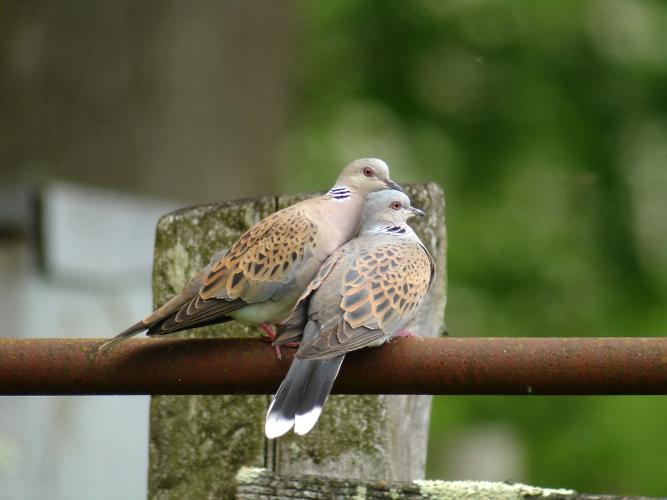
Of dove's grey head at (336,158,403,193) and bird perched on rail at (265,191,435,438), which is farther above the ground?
dove's grey head at (336,158,403,193)

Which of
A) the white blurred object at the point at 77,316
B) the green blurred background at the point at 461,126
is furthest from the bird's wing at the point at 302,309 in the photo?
the green blurred background at the point at 461,126

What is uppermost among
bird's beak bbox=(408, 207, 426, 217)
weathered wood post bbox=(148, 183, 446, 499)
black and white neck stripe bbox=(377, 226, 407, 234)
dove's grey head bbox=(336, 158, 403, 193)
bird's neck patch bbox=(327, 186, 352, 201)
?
dove's grey head bbox=(336, 158, 403, 193)

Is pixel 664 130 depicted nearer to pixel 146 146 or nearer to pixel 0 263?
pixel 146 146

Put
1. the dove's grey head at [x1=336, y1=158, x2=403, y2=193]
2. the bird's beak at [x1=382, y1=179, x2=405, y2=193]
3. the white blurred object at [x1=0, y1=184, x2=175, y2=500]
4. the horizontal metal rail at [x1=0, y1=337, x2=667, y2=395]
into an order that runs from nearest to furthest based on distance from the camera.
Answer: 1. the horizontal metal rail at [x1=0, y1=337, x2=667, y2=395]
2. the bird's beak at [x1=382, y1=179, x2=405, y2=193]
3. the dove's grey head at [x1=336, y1=158, x2=403, y2=193]
4. the white blurred object at [x1=0, y1=184, x2=175, y2=500]

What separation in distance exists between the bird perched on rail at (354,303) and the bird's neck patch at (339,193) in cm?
7

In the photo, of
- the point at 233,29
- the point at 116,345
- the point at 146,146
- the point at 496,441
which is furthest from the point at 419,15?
the point at 116,345

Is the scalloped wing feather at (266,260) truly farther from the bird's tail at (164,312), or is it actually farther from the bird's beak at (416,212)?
the bird's beak at (416,212)

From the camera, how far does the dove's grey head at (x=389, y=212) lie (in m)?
2.81

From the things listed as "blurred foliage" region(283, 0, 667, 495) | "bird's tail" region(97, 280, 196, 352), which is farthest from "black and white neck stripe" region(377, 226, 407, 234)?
"blurred foliage" region(283, 0, 667, 495)

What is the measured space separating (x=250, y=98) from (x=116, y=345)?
20.3 feet

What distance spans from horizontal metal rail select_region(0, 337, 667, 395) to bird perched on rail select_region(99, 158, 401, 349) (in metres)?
0.30

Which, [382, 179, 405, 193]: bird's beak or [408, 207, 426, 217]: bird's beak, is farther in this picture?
[382, 179, 405, 193]: bird's beak

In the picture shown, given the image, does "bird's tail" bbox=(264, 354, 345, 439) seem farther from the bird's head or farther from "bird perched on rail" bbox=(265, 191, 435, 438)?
the bird's head

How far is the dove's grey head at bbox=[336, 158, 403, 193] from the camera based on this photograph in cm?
318
